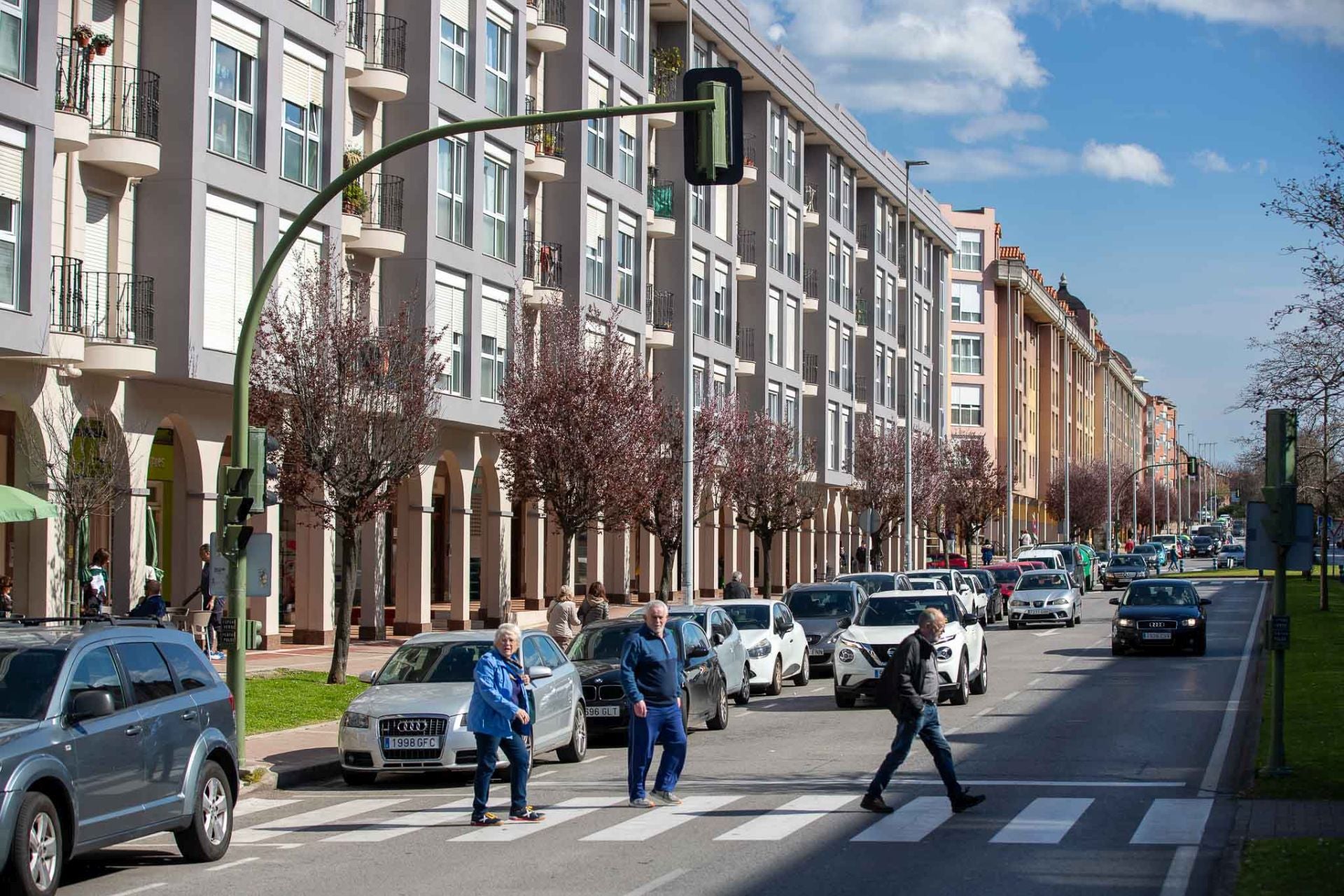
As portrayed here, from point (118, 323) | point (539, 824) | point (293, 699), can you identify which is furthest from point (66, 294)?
point (539, 824)

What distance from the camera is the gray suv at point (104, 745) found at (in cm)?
1026

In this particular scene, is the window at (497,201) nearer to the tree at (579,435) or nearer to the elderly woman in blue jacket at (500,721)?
the tree at (579,435)

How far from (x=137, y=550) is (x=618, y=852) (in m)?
18.1

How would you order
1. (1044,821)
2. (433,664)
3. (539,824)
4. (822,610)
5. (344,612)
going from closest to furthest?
(1044,821) < (539,824) < (433,664) < (344,612) < (822,610)

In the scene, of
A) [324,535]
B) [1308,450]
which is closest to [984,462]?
[1308,450]

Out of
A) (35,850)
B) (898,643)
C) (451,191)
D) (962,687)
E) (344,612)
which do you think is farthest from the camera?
(451,191)

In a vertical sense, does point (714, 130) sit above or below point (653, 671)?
above

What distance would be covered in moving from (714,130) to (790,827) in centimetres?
592

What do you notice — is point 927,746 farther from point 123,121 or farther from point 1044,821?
point 123,121

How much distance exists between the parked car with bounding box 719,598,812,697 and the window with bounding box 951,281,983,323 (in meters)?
77.8

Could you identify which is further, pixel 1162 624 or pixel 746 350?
pixel 746 350

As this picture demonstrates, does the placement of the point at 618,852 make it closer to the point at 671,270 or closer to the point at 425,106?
the point at 425,106

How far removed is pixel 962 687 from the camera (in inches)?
981

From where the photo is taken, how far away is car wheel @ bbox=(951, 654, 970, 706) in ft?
81.6
